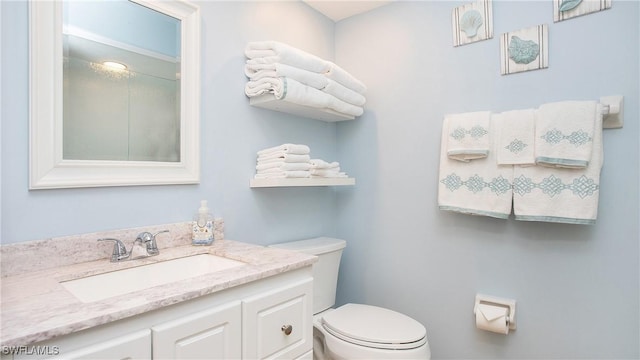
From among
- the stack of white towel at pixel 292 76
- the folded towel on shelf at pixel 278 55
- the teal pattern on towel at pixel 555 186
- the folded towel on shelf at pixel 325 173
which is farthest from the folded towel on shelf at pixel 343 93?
the teal pattern on towel at pixel 555 186

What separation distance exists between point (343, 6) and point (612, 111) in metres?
1.47

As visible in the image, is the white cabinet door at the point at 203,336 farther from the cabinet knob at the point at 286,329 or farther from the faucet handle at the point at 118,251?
the faucet handle at the point at 118,251

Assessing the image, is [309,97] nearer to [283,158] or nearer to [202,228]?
[283,158]

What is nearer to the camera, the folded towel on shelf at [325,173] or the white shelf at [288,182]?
the white shelf at [288,182]

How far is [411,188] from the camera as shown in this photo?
1920mm

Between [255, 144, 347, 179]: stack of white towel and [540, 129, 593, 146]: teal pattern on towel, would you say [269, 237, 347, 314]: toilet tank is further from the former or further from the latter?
[540, 129, 593, 146]: teal pattern on towel

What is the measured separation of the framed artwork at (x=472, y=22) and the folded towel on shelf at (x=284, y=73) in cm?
74

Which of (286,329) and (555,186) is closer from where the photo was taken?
(286,329)

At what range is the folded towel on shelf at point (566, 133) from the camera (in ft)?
4.44

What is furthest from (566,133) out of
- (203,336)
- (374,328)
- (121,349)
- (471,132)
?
(121,349)

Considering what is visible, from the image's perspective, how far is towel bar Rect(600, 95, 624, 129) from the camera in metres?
1.34

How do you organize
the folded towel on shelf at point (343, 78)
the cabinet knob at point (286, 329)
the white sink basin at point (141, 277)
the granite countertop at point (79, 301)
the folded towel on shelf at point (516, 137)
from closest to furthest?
the granite countertop at point (79, 301) < the white sink basin at point (141, 277) < the cabinet knob at point (286, 329) < the folded towel on shelf at point (516, 137) < the folded towel on shelf at point (343, 78)

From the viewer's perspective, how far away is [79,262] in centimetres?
112

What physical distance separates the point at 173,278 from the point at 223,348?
0.35 m
